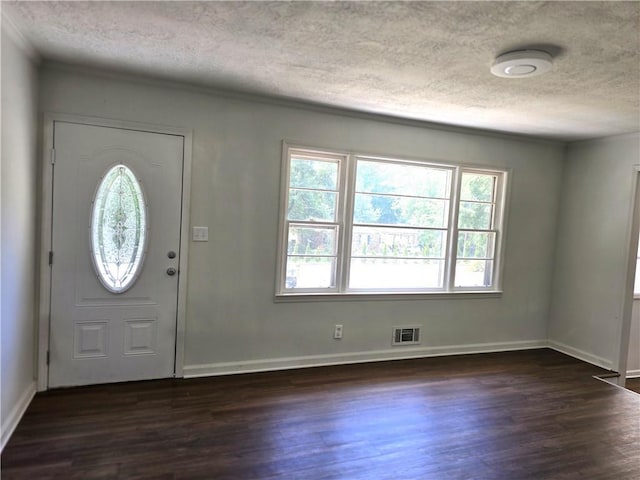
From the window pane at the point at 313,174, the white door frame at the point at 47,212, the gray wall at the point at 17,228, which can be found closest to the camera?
the gray wall at the point at 17,228

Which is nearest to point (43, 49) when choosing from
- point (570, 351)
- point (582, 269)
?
point (582, 269)

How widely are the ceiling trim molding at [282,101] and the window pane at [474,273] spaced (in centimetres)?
138

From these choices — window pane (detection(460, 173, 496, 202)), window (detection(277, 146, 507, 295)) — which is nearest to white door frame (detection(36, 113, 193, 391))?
window (detection(277, 146, 507, 295))

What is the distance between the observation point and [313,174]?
3.71m

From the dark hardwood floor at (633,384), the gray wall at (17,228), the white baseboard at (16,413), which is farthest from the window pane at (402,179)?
the white baseboard at (16,413)

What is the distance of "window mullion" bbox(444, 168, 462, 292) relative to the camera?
4.20 meters

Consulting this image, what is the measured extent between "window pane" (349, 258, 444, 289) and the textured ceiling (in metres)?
1.51

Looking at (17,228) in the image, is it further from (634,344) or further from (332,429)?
(634,344)

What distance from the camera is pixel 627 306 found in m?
4.09

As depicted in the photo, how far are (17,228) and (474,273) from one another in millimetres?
4111

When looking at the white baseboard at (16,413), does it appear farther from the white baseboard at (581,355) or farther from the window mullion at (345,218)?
the white baseboard at (581,355)

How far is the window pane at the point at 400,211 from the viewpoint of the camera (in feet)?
12.9

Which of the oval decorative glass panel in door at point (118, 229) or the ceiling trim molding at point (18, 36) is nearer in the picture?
the ceiling trim molding at point (18, 36)

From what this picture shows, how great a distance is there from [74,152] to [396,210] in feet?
9.25
